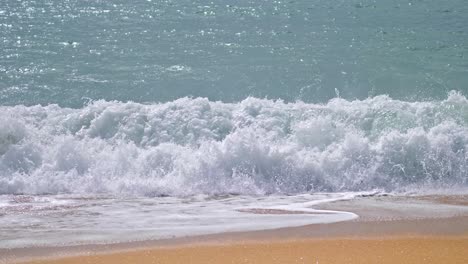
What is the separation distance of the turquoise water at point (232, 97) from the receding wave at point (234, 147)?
0.10ft

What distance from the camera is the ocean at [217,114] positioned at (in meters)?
12.0

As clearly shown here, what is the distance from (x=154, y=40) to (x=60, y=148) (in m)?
7.10

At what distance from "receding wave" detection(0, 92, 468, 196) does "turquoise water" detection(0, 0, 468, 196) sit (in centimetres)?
3

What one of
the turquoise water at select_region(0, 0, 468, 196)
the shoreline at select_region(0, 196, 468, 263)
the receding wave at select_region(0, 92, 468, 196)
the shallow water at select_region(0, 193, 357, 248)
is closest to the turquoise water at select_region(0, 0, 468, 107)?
the turquoise water at select_region(0, 0, 468, 196)

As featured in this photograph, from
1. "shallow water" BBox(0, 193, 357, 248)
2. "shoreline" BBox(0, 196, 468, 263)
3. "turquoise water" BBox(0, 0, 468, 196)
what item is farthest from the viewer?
"turquoise water" BBox(0, 0, 468, 196)

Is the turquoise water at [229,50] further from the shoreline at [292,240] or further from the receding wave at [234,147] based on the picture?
the shoreline at [292,240]

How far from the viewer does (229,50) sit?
19.8 m

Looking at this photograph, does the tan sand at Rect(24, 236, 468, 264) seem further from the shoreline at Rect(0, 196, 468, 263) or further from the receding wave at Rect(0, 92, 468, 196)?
the receding wave at Rect(0, 92, 468, 196)

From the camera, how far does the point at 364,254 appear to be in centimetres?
842

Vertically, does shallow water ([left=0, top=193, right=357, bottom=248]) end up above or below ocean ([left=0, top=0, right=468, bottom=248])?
below

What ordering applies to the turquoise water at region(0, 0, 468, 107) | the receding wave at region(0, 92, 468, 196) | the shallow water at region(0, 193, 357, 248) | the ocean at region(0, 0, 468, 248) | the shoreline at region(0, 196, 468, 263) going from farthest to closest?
the turquoise water at region(0, 0, 468, 107) < the receding wave at region(0, 92, 468, 196) < the ocean at region(0, 0, 468, 248) < the shallow water at region(0, 193, 357, 248) < the shoreline at region(0, 196, 468, 263)

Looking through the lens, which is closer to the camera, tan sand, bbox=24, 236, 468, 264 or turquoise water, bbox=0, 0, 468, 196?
Answer: tan sand, bbox=24, 236, 468, 264

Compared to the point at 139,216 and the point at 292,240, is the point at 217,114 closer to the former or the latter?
the point at 139,216

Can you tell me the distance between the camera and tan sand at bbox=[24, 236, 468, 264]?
8.23 meters
